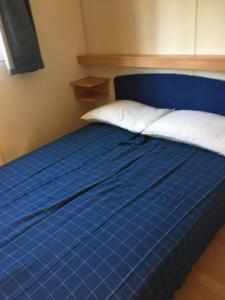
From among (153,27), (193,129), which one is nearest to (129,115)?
(193,129)

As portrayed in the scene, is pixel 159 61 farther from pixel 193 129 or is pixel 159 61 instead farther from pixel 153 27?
pixel 193 129

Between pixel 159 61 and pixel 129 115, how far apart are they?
0.50 metres

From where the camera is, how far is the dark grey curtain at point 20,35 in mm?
2015

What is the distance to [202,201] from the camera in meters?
1.40

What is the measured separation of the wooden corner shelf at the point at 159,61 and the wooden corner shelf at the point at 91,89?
18 cm

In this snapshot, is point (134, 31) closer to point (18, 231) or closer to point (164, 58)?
point (164, 58)

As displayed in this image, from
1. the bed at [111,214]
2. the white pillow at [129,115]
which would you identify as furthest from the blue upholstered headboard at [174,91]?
the white pillow at [129,115]

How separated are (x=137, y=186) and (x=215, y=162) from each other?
21.1 inches

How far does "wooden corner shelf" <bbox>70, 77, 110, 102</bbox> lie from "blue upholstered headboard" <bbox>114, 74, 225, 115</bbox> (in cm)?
16

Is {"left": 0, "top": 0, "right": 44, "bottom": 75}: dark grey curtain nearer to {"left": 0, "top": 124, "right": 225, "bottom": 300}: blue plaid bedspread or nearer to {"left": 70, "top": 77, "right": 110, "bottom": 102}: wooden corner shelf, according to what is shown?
{"left": 70, "top": 77, "right": 110, "bottom": 102}: wooden corner shelf

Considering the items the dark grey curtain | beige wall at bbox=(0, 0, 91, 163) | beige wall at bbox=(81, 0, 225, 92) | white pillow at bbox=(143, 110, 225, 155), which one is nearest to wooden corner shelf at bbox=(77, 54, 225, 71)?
beige wall at bbox=(81, 0, 225, 92)

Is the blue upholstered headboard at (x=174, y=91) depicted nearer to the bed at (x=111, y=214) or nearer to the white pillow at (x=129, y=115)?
the bed at (x=111, y=214)

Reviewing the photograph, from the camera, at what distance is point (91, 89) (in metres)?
2.86

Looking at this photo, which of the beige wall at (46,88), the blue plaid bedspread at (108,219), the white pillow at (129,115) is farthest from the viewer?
the beige wall at (46,88)
